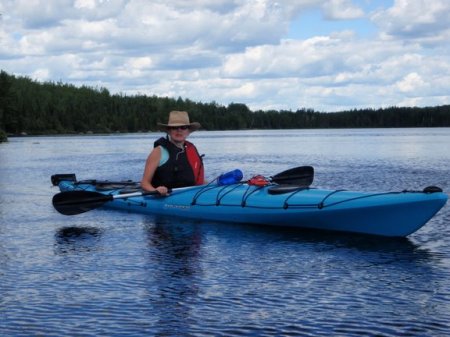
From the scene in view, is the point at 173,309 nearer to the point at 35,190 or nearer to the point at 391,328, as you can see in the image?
the point at 391,328

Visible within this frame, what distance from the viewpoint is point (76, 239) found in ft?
36.7

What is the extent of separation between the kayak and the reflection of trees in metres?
0.58

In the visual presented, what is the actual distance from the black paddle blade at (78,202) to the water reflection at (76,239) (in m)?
0.36

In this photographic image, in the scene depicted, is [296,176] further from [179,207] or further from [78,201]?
[78,201]

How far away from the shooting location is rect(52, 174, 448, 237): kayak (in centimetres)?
1008

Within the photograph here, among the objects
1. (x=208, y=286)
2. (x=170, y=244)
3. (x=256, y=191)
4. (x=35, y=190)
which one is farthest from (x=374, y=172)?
(x=208, y=286)

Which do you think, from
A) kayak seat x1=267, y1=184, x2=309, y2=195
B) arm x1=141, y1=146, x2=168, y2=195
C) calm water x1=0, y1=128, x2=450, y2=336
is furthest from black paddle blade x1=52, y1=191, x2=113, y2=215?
kayak seat x1=267, y1=184, x2=309, y2=195

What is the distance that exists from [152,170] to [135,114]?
120124 mm

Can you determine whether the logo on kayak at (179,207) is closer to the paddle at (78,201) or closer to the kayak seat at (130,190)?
the paddle at (78,201)

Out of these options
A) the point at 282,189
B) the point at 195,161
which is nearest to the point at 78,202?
the point at 195,161

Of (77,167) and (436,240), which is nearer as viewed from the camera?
(436,240)

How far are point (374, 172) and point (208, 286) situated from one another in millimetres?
16812

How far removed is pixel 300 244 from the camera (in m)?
10.4

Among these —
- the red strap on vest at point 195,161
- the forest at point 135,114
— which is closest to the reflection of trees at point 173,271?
the red strap on vest at point 195,161
